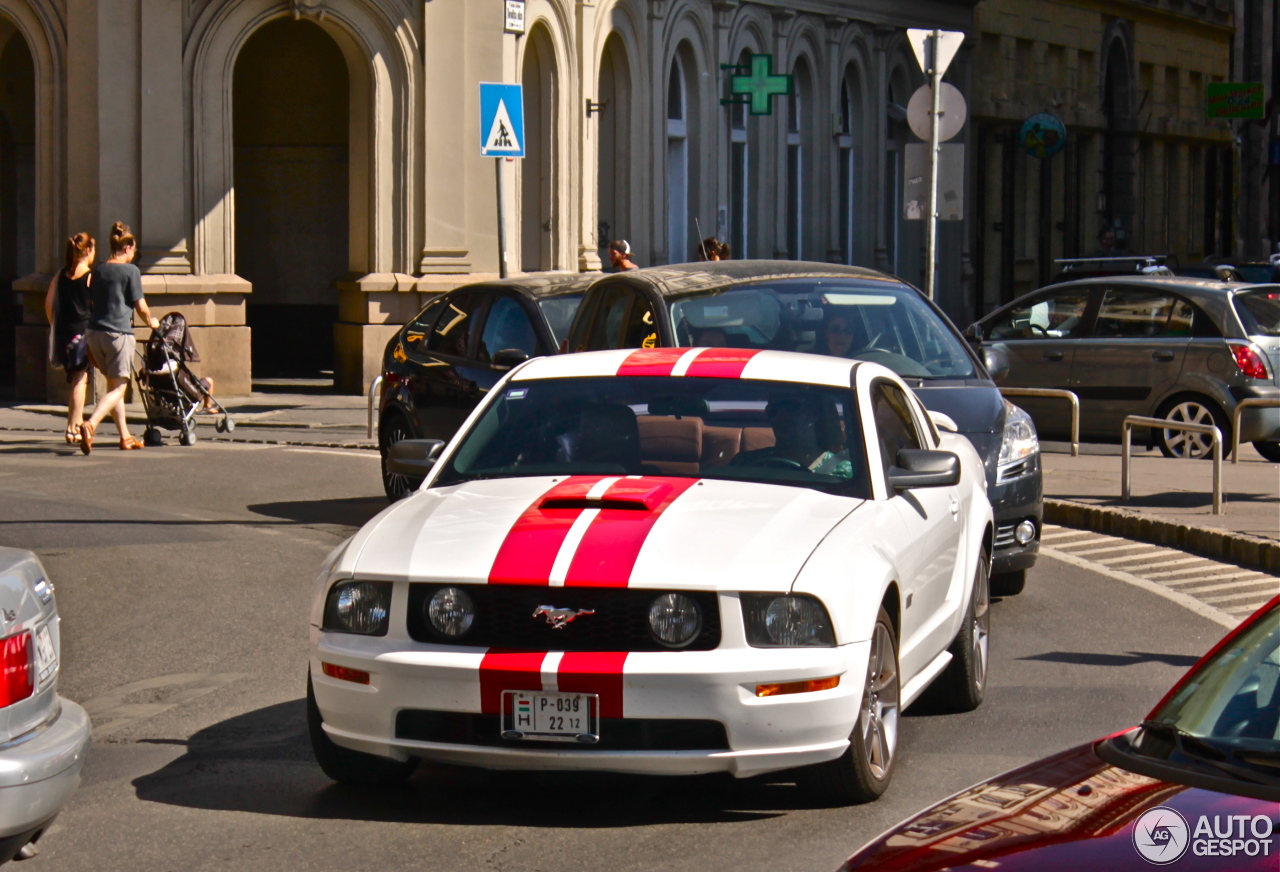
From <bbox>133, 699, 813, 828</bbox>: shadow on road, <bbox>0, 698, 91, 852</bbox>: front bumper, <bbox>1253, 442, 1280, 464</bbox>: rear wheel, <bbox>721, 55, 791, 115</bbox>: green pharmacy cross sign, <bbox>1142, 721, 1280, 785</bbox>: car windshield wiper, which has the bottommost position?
<bbox>133, 699, 813, 828</bbox>: shadow on road

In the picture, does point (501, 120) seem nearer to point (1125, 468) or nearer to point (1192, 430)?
point (1125, 468)

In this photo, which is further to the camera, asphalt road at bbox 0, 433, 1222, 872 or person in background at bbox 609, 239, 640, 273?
person in background at bbox 609, 239, 640, 273

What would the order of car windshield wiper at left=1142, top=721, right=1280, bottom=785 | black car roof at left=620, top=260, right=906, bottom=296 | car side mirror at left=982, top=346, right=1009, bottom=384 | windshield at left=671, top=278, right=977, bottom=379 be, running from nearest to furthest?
1. car windshield wiper at left=1142, top=721, right=1280, bottom=785
2. windshield at left=671, top=278, right=977, bottom=379
3. black car roof at left=620, top=260, right=906, bottom=296
4. car side mirror at left=982, top=346, right=1009, bottom=384

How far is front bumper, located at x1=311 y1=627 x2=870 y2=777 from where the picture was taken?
18.2 feet

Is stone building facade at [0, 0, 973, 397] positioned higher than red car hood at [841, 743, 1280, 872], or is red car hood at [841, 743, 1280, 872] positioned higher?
stone building facade at [0, 0, 973, 397]

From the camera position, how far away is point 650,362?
724 cm

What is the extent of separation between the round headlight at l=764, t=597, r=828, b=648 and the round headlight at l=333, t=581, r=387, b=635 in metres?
1.15

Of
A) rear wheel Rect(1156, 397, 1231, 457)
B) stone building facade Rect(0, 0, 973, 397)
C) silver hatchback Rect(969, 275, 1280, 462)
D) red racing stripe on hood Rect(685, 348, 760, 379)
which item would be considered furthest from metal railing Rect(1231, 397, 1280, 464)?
stone building facade Rect(0, 0, 973, 397)

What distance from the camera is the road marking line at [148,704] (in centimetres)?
732

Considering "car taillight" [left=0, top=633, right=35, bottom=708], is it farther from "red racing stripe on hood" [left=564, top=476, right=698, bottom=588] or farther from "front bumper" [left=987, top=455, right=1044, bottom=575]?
"front bumper" [left=987, top=455, right=1044, bottom=575]

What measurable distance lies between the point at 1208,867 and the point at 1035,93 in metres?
44.4

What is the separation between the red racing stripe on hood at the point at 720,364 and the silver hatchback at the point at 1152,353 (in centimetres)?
1024

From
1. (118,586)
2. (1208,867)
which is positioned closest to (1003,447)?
(118,586)

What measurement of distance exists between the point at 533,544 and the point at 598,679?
1.63 feet
